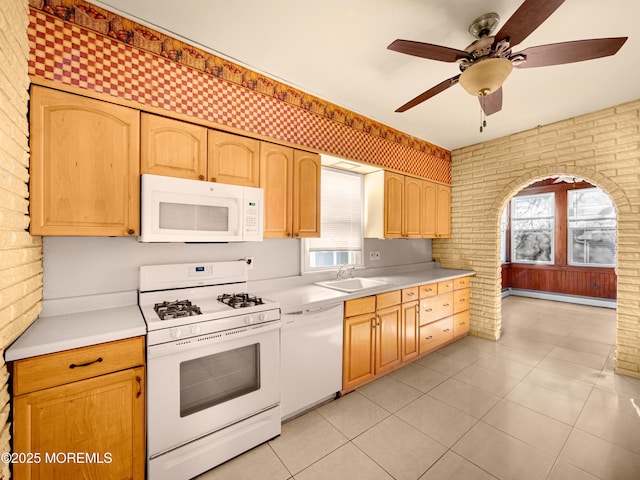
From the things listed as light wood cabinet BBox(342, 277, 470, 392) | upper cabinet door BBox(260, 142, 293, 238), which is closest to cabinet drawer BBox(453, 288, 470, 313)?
light wood cabinet BBox(342, 277, 470, 392)

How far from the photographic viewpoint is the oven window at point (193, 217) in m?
1.80

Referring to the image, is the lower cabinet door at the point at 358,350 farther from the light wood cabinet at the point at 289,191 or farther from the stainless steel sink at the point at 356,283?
the light wood cabinet at the point at 289,191

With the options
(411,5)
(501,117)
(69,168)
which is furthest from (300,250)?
(501,117)

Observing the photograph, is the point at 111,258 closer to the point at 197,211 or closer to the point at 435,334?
the point at 197,211

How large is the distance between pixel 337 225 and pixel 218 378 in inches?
80.6

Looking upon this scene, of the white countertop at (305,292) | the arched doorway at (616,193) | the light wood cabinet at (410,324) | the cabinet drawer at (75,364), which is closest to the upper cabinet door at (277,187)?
the white countertop at (305,292)

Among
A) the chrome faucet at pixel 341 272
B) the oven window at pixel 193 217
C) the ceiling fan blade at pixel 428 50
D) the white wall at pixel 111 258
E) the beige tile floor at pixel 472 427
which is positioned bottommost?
the beige tile floor at pixel 472 427

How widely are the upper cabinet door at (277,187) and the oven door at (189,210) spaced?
0.30 metres

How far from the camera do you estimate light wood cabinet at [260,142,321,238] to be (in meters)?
2.33

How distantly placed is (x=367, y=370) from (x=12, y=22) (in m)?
3.26

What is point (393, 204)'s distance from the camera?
345cm

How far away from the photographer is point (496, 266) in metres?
3.86

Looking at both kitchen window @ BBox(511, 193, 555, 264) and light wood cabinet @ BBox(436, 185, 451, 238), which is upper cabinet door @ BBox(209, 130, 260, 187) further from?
kitchen window @ BBox(511, 193, 555, 264)

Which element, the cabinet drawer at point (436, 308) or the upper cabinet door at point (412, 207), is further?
the upper cabinet door at point (412, 207)
